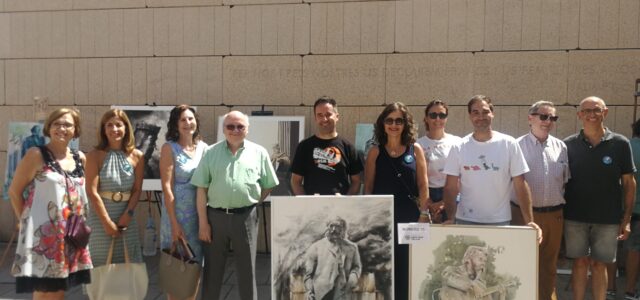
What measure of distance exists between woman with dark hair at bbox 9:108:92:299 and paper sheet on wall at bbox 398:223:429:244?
7.39ft

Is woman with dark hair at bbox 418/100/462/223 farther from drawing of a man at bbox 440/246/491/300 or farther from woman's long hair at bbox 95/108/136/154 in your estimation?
woman's long hair at bbox 95/108/136/154

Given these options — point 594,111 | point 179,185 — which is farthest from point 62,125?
point 594,111

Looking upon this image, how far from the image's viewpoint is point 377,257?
329 centimetres

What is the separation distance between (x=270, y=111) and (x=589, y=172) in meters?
3.45

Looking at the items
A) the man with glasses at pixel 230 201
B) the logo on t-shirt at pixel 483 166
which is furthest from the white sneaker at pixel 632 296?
the man with glasses at pixel 230 201

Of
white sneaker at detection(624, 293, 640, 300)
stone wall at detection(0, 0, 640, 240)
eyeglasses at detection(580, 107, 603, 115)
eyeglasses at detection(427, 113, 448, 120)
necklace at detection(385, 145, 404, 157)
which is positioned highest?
stone wall at detection(0, 0, 640, 240)

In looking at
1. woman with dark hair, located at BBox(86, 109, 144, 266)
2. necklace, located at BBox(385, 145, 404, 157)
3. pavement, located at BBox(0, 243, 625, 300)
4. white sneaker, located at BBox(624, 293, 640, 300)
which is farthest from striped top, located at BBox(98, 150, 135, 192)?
white sneaker, located at BBox(624, 293, 640, 300)

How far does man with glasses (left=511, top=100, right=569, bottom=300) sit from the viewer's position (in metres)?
3.81

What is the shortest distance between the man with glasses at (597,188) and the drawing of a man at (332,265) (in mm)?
1928

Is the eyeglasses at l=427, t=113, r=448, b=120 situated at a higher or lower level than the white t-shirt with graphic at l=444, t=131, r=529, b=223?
higher

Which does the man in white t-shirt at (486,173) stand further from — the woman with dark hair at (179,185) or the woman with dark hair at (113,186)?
the woman with dark hair at (113,186)

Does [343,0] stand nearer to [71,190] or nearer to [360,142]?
[360,142]

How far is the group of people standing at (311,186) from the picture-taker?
3.35 metres

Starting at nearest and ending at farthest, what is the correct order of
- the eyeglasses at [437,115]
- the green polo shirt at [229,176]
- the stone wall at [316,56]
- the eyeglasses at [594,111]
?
the green polo shirt at [229,176] → the eyeglasses at [594,111] → the eyeglasses at [437,115] → the stone wall at [316,56]
